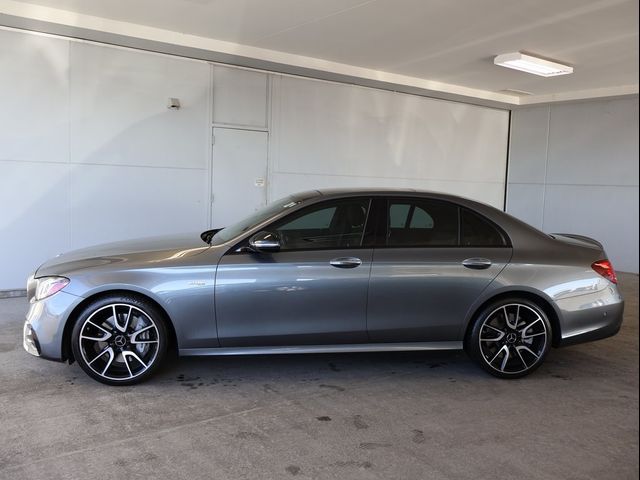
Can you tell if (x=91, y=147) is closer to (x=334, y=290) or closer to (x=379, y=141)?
(x=334, y=290)

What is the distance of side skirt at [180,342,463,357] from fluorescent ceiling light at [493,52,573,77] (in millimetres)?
5141

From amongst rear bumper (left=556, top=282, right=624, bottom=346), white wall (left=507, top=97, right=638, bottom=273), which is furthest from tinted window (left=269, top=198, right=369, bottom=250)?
white wall (left=507, top=97, right=638, bottom=273)

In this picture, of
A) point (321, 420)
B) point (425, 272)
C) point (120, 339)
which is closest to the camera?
point (321, 420)

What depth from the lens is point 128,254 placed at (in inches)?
166

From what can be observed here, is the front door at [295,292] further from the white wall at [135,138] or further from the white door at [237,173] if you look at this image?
the white door at [237,173]

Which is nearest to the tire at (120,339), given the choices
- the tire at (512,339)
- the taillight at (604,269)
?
the tire at (512,339)

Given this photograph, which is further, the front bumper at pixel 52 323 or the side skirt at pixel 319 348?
the side skirt at pixel 319 348

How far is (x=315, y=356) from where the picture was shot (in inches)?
196

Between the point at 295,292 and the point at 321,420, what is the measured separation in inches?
37.9

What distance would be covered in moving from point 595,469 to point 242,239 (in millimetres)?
2730

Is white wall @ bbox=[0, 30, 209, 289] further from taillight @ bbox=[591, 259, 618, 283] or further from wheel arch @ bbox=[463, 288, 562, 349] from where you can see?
taillight @ bbox=[591, 259, 618, 283]

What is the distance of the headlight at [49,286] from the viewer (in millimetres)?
4047

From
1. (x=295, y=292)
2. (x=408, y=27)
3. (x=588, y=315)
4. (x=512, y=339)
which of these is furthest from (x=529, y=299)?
(x=408, y=27)

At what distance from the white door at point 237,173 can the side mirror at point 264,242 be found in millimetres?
4388
